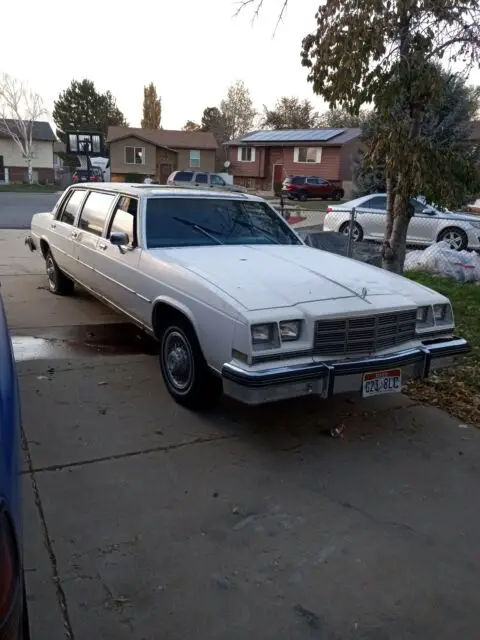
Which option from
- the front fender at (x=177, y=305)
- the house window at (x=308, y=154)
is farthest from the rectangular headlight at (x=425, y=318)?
the house window at (x=308, y=154)

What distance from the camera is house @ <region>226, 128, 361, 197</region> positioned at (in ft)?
128

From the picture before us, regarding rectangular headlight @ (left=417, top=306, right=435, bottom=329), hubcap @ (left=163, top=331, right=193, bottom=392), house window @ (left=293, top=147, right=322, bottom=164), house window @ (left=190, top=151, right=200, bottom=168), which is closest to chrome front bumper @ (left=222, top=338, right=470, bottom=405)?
rectangular headlight @ (left=417, top=306, right=435, bottom=329)

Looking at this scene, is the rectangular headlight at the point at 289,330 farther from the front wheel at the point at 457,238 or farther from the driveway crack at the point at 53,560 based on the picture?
the front wheel at the point at 457,238

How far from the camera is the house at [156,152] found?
4756cm

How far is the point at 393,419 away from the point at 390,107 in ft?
11.1

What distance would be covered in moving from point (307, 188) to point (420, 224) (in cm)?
2113

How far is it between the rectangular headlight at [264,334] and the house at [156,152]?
44.7 metres

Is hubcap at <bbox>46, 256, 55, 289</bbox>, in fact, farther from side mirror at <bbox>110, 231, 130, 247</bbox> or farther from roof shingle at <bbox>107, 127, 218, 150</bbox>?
roof shingle at <bbox>107, 127, 218, 150</bbox>

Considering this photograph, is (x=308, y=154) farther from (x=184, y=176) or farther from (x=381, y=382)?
(x=381, y=382)

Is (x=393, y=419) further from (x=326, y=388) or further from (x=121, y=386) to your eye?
(x=121, y=386)

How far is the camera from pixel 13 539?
1423 millimetres

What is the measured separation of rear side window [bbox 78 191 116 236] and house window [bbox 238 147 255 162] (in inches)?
1600

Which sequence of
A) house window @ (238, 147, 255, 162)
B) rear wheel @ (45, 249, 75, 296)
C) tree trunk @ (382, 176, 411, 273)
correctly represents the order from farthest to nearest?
house window @ (238, 147, 255, 162) → rear wheel @ (45, 249, 75, 296) → tree trunk @ (382, 176, 411, 273)

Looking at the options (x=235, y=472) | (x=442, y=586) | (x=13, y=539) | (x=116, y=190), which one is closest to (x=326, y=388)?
(x=235, y=472)
